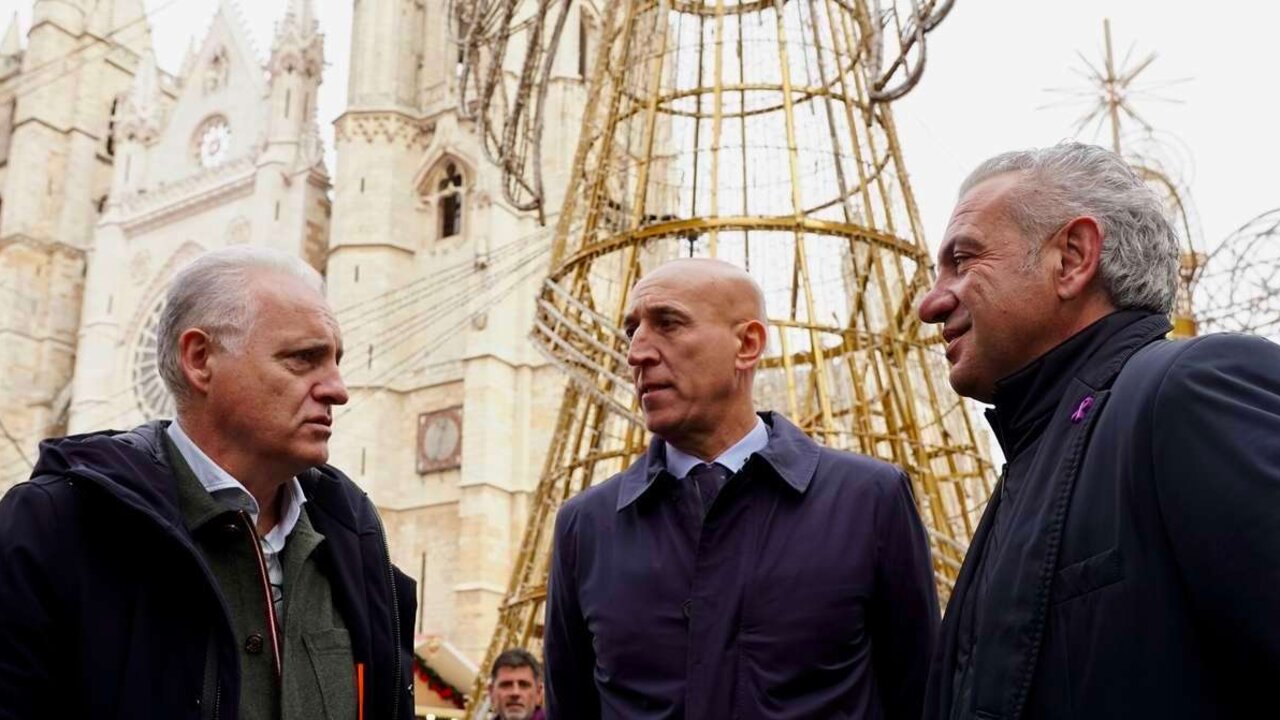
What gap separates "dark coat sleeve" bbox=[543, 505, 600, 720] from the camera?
2.46 metres

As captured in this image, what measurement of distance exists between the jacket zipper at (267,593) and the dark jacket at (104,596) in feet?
0.26

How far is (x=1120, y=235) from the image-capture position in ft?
5.56

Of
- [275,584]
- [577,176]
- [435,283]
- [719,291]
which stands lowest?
[275,584]

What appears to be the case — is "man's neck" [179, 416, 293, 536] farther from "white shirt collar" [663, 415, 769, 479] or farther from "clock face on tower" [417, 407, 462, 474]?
"clock face on tower" [417, 407, 462, 474]

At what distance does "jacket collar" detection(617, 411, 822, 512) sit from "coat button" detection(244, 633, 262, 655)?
0.71 meters

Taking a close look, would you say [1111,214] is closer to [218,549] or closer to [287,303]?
[287,303]

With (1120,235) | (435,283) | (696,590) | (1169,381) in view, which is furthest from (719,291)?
(435,283)

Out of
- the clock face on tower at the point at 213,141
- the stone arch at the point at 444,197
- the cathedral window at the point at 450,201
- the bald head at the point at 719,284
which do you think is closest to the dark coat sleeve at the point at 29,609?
the bald head at the point at 719,284

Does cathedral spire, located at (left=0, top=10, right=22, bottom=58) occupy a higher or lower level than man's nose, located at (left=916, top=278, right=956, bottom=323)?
higher

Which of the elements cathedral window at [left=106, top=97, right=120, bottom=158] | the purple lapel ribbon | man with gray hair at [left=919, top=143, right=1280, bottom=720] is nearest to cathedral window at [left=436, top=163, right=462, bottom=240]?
cathedral window at [left=106, top=97, right=120, bottom=158]

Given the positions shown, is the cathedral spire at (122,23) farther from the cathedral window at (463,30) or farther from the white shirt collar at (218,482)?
the white shirt collar at (218,482)

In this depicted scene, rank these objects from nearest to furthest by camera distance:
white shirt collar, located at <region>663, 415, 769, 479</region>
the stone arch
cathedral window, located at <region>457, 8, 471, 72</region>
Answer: white shirt collar, located at <region>663, 415, 769, 479</region>, cathedral window, located at <region>457, 8, 471, 72</region>, the stone arch

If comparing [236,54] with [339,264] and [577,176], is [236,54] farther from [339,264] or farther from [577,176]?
[577,176]

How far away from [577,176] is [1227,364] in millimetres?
6995
